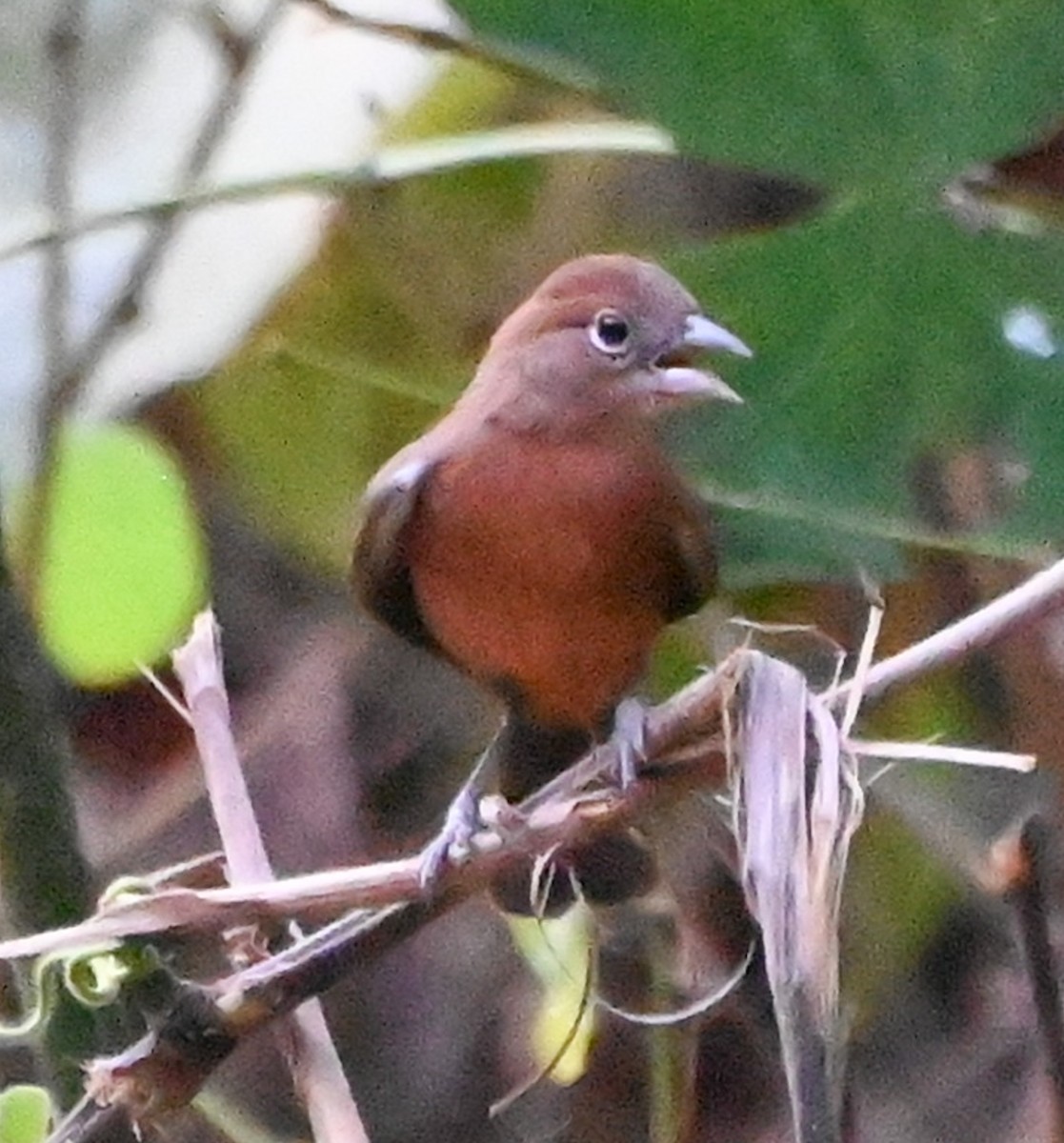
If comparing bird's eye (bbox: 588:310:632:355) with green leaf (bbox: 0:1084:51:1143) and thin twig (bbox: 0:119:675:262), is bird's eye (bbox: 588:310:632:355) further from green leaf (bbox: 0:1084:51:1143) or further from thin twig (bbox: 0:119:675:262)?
green leaf (bbox: 0:1084:51:1143)

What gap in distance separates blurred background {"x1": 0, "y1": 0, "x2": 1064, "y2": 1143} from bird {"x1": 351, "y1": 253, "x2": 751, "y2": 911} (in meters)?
0.07

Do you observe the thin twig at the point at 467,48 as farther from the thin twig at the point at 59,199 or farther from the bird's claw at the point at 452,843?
the bird's claw at the point at 452,843

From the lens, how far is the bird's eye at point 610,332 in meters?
0.81

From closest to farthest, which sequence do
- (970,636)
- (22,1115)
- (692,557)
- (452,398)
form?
1. (970,636)
2. (22,1115)
3. (692,557)
4. (452,398)

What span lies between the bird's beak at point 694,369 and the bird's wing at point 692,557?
0.04 meters

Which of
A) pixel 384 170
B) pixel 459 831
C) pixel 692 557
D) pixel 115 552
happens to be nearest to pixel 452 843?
pixel 459 831

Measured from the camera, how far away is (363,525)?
810 mm

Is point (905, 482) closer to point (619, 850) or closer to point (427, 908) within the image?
point (619, 850)

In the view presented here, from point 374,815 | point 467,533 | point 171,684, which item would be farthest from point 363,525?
point 374,815

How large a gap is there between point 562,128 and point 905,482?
247 millimetres

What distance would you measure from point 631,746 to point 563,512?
0.18 m

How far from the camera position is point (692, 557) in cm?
78

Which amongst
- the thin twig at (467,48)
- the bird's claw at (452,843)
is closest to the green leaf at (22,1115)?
the bird's claw at (452,843)

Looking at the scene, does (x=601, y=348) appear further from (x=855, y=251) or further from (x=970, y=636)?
(x=970, y=636)
